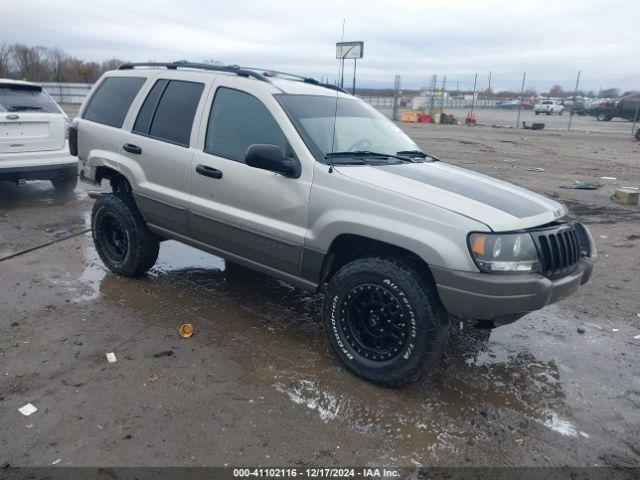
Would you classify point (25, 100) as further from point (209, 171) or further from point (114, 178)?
point (209, 171)

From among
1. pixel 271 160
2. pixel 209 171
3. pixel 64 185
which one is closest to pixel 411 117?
pixel 64 185

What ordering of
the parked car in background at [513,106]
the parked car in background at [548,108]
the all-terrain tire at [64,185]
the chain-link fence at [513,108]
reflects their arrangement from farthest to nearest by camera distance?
1. the parked car in background at [513,106]
2. the parked car in background at [548,108]
3. the chain-link fence at [513,108]
4. the all-terrain tire at [64,185]

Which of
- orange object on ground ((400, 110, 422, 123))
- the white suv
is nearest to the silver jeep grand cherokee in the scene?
the white suv

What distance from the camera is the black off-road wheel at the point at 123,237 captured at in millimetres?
4863

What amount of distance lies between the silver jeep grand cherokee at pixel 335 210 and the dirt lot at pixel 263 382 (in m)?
0.40

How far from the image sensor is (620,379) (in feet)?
11.9

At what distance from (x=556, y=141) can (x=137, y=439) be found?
68.9 ft

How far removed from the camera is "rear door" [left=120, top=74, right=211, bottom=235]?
4.33 m

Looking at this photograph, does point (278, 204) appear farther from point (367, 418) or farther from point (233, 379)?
point (367, 418)

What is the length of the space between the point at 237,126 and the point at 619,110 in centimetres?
3618

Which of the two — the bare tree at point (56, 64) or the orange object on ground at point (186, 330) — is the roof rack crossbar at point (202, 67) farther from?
the bare tree at point (56, 64)

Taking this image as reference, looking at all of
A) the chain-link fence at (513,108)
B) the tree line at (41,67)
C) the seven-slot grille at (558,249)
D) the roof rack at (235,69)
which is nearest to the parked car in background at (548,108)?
the chain-link fence at (513,108)

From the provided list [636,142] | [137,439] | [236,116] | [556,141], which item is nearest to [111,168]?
[236,116]

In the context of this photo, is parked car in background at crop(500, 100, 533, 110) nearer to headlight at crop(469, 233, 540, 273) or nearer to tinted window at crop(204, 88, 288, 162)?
tinted window at crop(204, 88, 288, 162)
